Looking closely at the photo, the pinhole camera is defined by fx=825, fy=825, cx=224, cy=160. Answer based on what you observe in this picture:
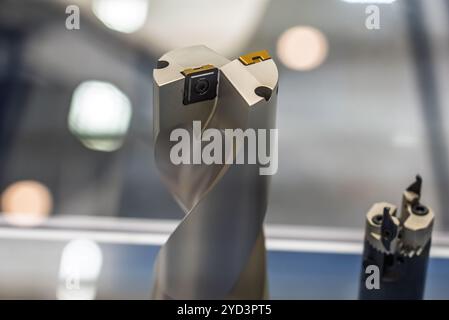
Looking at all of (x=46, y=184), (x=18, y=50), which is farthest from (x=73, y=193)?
(x=18, y=50)

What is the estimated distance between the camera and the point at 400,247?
2.20 feet

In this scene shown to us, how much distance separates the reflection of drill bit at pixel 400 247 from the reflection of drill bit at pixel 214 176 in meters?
0.09

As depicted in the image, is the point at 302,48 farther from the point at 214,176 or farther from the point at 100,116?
the point at 214,176

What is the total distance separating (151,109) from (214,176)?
309 mm

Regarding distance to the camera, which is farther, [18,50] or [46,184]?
[18,50]

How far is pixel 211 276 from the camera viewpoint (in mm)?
664

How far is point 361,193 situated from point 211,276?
258mm

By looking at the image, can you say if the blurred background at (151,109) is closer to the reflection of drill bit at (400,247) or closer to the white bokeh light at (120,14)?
the white bokeh light at (120,14)

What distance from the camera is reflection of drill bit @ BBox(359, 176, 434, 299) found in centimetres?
66

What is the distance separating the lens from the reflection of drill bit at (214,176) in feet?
1.98

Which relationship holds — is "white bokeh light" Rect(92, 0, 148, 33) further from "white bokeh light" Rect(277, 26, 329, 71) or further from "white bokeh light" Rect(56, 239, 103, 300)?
"white bokeh light" Rect(56, 239, 103, 300)
